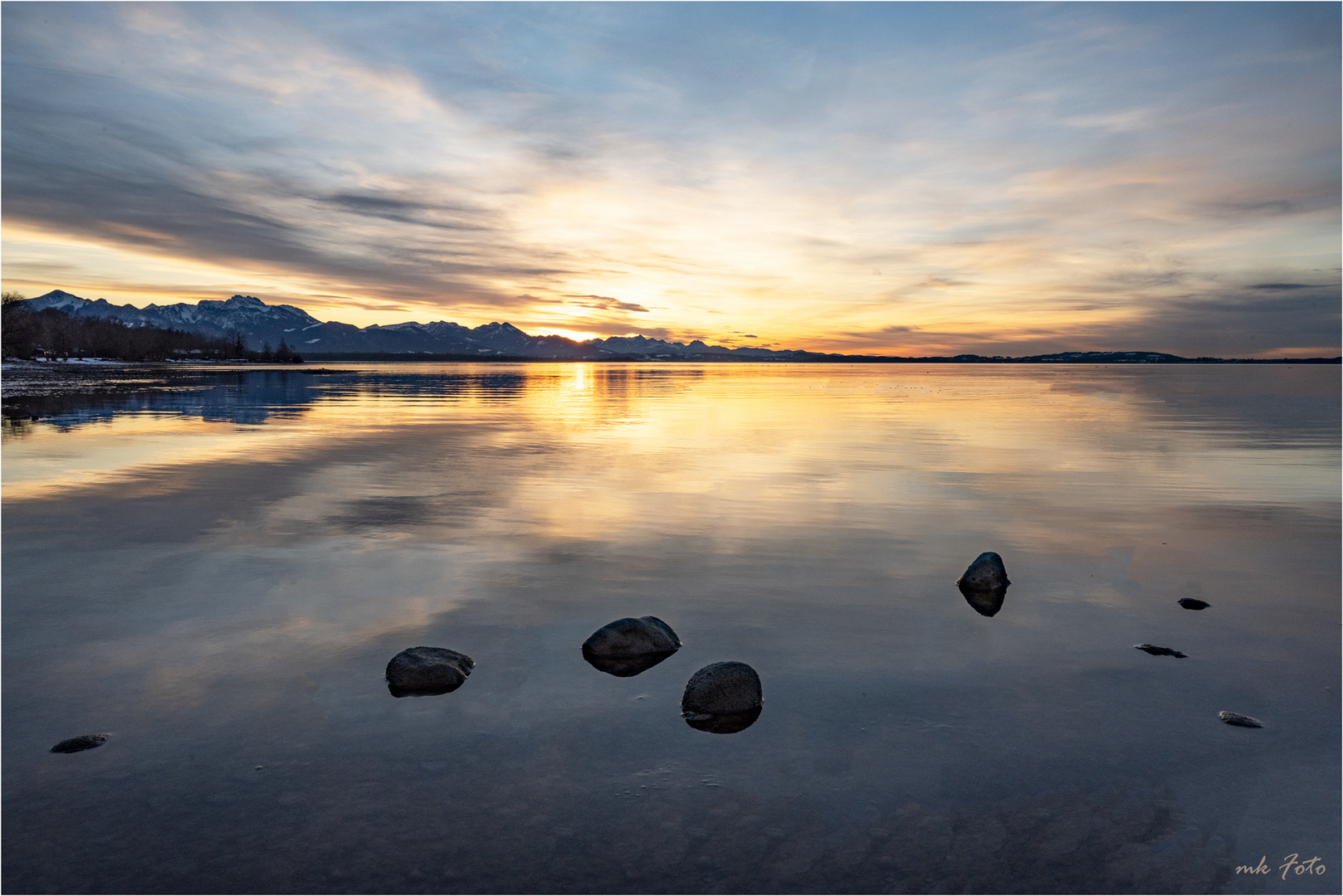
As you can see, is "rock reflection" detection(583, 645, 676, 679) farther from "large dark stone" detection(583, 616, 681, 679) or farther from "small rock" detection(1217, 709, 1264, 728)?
"small rock" detection(1217, 709, 1264, 728)

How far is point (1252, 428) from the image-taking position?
4188 cm

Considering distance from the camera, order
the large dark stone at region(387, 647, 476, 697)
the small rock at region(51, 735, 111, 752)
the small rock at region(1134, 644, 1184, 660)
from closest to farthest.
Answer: the small rock at region(51, 735, 111, 752) < the large dark stone at region(387, 647, 476, 697) < the small rock at region(1134, 644, 1184, 660)

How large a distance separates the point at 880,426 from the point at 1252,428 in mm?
20525

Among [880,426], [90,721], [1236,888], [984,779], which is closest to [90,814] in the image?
[90,721]

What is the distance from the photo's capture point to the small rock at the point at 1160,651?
33.6 ft

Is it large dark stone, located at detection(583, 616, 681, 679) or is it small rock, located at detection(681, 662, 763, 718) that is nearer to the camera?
→ small rock, located at detection(681, 662, 763, 718)

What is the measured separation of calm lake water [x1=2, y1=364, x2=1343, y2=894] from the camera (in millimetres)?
6148

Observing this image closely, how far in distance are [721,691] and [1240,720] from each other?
586 cm

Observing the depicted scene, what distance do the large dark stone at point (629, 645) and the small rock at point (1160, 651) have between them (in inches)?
259
